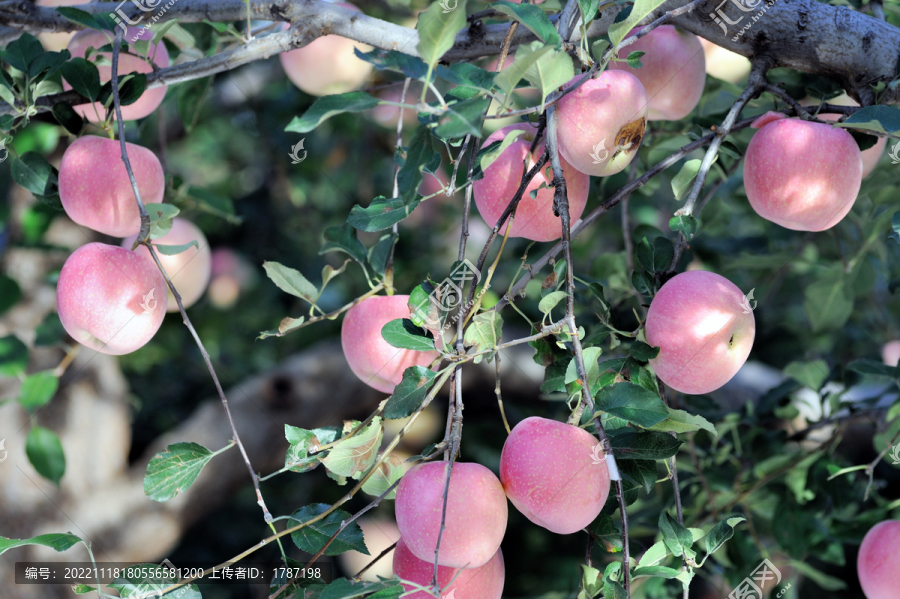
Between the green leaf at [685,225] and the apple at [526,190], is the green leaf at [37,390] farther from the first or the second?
the green leaf at [685,225]

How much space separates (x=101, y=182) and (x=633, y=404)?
1.77 feet

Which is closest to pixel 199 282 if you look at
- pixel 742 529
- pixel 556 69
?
pixel 556 69

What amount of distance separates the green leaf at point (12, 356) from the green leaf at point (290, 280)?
62 cm

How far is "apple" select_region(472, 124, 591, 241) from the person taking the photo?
0.57m

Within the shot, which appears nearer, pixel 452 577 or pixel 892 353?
pixel 452 577

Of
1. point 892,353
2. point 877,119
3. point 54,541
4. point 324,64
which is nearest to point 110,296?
point 54,541

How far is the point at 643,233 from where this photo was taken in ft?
3.03

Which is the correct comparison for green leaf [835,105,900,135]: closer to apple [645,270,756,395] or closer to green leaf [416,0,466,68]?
apple [645,270,756,395]

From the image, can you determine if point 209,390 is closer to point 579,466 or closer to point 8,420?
point 8,420

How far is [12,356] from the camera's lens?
3.31ft

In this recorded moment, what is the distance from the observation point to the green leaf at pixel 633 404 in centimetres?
45

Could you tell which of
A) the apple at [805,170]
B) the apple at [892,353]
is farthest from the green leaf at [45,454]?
the apple at [892,353]

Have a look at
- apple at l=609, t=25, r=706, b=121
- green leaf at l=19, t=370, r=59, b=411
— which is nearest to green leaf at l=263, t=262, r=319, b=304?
apple at l=609, t=25, r=706, b=121

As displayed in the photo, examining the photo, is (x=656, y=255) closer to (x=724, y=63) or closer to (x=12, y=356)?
(x=724, y=63)
